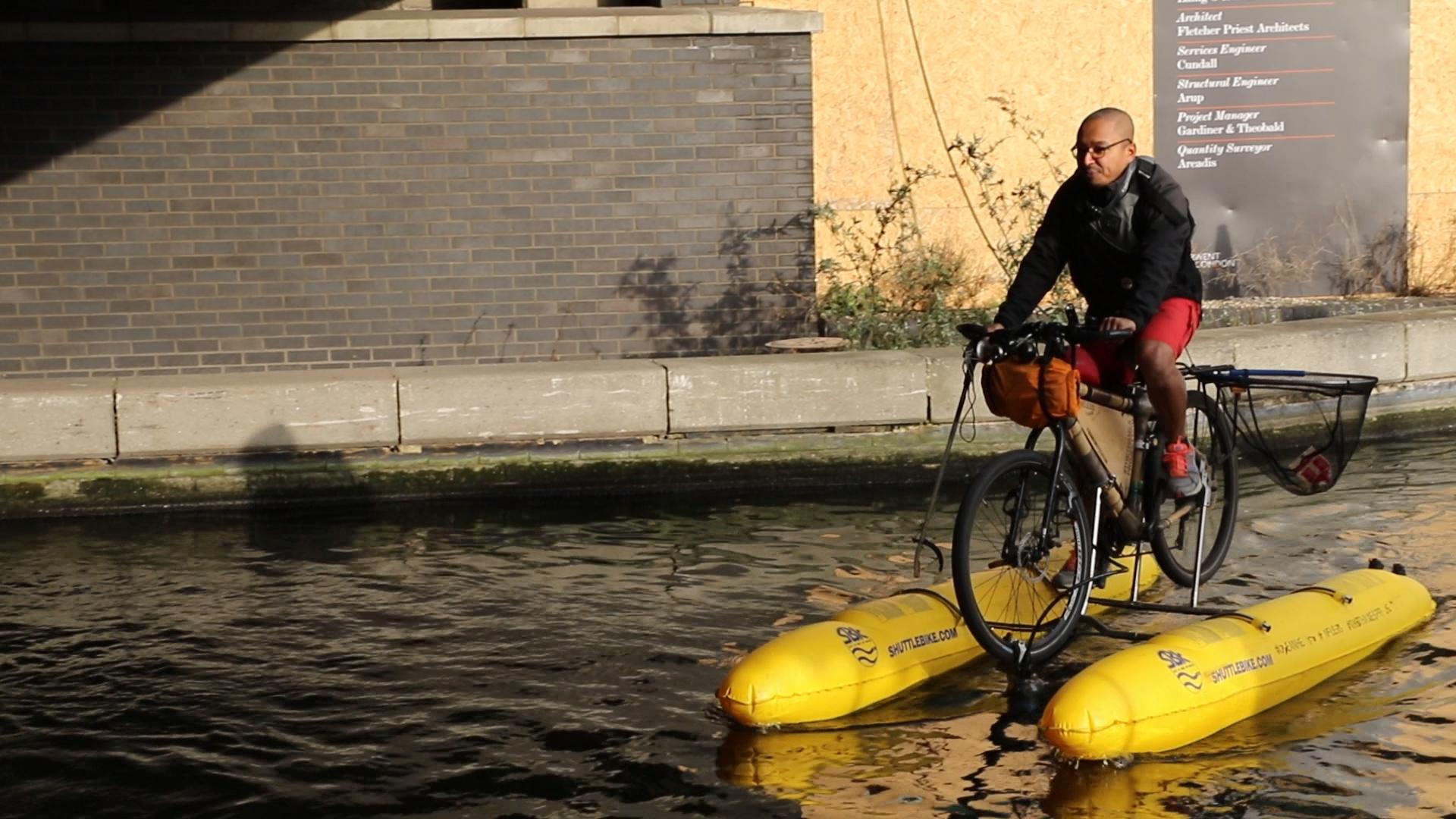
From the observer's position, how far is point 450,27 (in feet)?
40.7

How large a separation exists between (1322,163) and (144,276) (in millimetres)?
8917

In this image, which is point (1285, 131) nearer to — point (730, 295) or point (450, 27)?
point (730, 295)

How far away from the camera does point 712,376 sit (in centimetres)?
1072

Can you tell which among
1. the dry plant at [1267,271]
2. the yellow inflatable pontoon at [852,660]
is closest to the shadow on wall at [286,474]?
the yellow inflatable pontoon at [852,660]

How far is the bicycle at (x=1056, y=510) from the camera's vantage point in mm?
6434

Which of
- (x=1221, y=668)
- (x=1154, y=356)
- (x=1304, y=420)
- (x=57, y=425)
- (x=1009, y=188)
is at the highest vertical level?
(x=1009, y=188)

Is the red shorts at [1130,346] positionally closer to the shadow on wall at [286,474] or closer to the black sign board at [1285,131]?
the shadow on wall at [286,474]

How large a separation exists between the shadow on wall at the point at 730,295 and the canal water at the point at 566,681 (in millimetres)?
3100

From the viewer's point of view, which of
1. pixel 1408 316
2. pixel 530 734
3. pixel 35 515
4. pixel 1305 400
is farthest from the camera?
pixel 1408 316

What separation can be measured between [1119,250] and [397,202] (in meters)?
6.97

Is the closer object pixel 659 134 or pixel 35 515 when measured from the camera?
pixel 35 515

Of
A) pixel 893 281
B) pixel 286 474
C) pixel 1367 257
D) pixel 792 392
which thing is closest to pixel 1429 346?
pixel 1367 257

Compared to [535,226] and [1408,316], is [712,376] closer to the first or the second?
[535,226]

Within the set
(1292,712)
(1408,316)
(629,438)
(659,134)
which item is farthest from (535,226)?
(1292,712)
